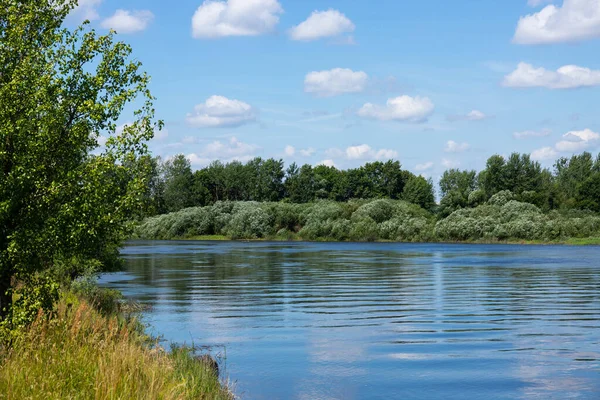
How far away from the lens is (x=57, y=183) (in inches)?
680

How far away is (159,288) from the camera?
4750 cm

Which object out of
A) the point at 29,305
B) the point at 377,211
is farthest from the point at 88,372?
the point at 377,211

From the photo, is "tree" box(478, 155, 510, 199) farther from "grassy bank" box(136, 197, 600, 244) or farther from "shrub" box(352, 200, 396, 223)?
"shrub" box(352, 200, 396, 223)

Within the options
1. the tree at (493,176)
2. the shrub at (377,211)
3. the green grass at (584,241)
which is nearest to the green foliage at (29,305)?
the green grass at (584,241)

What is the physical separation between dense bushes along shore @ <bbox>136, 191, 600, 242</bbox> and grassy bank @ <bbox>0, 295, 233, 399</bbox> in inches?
3795

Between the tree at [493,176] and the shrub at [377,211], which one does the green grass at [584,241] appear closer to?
the shrub at [377,211]

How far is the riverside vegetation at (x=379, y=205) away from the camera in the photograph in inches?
5054

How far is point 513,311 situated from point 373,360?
49.0 ft

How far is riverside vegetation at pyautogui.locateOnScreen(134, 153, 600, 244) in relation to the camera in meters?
128

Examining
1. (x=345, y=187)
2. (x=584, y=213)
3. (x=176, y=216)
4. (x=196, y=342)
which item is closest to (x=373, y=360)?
(x=196, y=342)

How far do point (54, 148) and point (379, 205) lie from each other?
125m

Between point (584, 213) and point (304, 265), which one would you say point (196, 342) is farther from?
point (584, 213)

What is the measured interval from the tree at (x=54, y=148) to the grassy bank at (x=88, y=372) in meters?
2.02

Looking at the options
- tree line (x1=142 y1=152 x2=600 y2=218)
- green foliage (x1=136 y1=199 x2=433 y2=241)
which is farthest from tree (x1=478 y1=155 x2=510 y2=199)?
green foliage (x1=136 y1=199 x2=433 y2=241)
